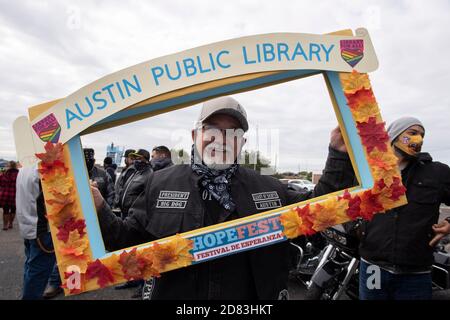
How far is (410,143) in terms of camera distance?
2.37 metres

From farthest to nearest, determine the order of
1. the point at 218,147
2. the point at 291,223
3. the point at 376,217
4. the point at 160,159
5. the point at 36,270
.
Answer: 1. the point at 160,159
2. the point at 36,270
3. the point at 376,217
4. the point at 218,147
5. the point at 291,223

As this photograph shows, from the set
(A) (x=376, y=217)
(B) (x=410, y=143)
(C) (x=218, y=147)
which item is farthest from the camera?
(A) (x=376, y=217)

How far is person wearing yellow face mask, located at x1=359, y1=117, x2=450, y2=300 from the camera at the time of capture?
237cm

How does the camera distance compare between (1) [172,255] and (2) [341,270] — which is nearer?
(1) [172,255]

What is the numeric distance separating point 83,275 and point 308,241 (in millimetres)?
3655

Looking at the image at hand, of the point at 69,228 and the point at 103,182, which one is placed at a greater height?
the point at 103,182

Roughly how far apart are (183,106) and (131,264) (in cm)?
81

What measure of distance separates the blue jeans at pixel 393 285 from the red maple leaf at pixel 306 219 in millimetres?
1252

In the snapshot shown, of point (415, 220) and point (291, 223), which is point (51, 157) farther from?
point (415, 220)

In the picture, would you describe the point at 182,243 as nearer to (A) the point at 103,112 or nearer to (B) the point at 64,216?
(B) the point at 64,216

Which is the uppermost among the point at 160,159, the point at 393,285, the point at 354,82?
the point at 160,159

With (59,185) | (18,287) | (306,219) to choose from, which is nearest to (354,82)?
(306,219)
